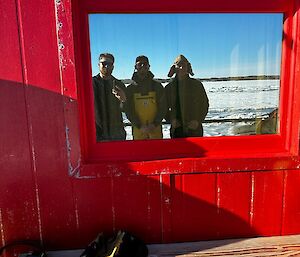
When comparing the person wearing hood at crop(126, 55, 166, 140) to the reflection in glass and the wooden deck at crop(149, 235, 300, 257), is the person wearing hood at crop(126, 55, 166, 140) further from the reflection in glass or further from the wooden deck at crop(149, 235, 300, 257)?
the wooden deck at crop(149, 235, 300, 257)

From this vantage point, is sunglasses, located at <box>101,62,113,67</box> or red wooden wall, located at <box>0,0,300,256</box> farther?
sunglasses, located at <box>101,62,113,67</box>

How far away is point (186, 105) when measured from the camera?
213 cm

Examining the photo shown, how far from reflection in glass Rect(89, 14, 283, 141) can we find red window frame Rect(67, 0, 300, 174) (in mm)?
48

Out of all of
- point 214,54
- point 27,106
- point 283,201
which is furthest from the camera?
point 283,201

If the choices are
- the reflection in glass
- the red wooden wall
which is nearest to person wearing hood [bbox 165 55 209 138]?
the reflection in glass

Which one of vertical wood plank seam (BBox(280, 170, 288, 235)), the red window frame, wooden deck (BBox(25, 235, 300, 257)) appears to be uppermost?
the red window frame

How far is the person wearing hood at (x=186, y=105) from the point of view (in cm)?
210

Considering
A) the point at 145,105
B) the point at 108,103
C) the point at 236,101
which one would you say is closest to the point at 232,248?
the point at 236,101

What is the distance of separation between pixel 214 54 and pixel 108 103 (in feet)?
2.50

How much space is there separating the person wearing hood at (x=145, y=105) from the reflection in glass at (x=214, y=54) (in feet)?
0.11

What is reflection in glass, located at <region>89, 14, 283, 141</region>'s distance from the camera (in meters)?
1.98

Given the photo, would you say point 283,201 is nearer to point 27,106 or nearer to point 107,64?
point 107,64

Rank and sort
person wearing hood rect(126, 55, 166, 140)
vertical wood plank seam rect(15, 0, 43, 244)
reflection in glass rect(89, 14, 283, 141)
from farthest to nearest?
person wearing hood rect(126, 55, 166, 140)
reflection in glass rect(89, 14, 283, 141)
vertical wood plank seam rect(15, 0, 43, 244)

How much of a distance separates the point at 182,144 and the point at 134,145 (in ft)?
1.05
